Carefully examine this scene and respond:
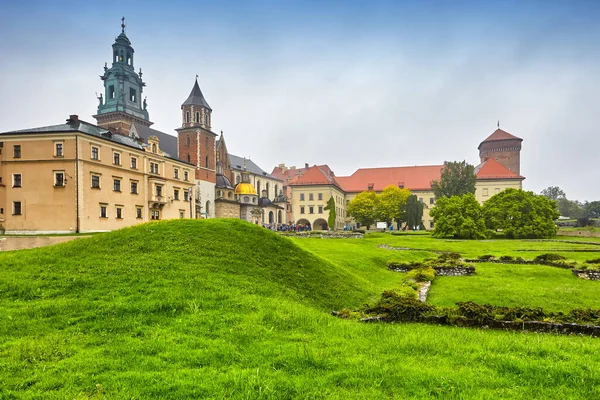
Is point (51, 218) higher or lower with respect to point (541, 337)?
higher

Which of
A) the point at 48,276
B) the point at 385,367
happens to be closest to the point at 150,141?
the point at 48,276

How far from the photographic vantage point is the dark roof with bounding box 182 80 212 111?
72250 mm

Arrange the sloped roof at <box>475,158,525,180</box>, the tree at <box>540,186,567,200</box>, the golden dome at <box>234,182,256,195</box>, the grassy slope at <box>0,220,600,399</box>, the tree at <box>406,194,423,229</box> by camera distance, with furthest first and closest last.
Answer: the tree at <box>540,186,567,200</box> < the sloped roof at <box>475,158,525,180</box> < the golden dome at <box>234,182,256,195</box> < the tree at <box>406,194,423,229</box> < the grassy slope at <box>0,220,600,399</box>

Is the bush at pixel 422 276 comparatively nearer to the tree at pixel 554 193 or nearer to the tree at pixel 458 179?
the tree at pixel 458 179

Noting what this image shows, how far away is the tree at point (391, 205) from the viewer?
7338 centimetres

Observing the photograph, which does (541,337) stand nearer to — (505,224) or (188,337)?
(188,337)

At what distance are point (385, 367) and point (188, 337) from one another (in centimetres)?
351

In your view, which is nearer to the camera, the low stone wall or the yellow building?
the low stone wall

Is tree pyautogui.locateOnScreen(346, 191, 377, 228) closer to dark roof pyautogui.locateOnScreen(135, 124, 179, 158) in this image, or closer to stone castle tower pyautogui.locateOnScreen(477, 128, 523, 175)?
dark roof pyautogui.locateOnScreen(135, 124, 179, 158)

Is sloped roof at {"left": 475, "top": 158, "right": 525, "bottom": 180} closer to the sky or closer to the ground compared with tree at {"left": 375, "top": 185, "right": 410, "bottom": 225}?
closer to the sky

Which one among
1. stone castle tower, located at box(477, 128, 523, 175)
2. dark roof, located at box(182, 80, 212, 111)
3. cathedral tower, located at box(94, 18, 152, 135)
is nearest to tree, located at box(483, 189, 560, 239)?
dark roof, located at box(182, 80, 212, 111)

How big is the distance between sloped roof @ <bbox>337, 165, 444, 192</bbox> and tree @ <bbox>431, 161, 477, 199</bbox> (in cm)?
1610

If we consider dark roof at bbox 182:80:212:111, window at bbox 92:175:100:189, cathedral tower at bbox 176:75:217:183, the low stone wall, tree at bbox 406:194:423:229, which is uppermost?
dark roof at bbox 182:80:212:111

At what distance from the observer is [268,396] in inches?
187
